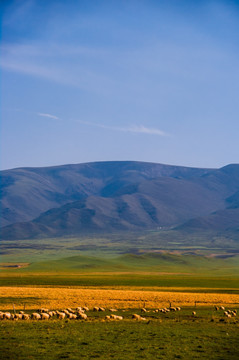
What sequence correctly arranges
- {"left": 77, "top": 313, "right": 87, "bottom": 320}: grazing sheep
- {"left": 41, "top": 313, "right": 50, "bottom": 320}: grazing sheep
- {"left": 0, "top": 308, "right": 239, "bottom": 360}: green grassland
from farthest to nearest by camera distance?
{"left": 77, "top": 313, "right": 87, "bottom": 320}: grazing sheep → {"left": 41, "top": 313, "right": 50, "bottom": 320}: grazing sheep → {"left": 0, "top": 308, "right": 239, "bottom": 360}: green grassland

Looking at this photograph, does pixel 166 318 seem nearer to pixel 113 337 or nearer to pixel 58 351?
pixel 113 337

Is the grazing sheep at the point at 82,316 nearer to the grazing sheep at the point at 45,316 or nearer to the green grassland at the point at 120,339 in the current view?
the green grassland at the point at 120,339

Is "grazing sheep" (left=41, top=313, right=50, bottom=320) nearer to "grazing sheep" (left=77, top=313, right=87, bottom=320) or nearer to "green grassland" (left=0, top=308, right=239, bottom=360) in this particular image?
"green grassland" (left=0, top=308, right=239, bottom=360)

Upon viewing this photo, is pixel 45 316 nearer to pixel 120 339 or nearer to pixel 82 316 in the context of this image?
pixel 82 316

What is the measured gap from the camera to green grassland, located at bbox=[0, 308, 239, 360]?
2380 cm

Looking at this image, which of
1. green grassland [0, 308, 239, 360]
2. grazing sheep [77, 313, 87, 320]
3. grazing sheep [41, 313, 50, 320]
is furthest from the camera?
grazing sheep [77, 313, 87, 320]

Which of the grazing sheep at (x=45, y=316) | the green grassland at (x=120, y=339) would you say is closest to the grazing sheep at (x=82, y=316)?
the green grassland at (x=120, y=339)

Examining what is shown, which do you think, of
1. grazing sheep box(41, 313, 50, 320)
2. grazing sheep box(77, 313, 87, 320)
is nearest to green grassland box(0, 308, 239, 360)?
grazing sheep box(77, 313, 87, 320)

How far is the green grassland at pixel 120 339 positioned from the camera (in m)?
23.8

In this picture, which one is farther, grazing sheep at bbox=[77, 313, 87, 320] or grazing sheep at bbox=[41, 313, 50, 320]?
grazing sheep at bbox=[77, 313, 87, 320]

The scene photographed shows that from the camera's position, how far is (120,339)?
27016 mm

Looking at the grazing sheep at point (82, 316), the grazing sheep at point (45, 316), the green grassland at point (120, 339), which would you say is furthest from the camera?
the grazing sheep at point (82, 316)

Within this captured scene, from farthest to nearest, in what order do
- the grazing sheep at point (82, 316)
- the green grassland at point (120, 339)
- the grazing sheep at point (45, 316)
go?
the grazing sheep at point (82, 316) → the grazing sheep at point (45, 316) → the green grassland at point (120, 339)

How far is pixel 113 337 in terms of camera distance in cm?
2755
